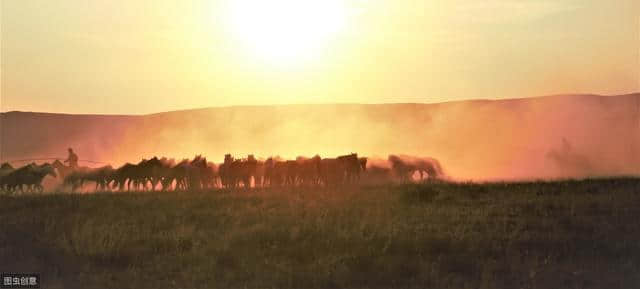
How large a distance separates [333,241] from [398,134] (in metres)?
57.5

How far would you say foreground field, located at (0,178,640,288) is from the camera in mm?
12625

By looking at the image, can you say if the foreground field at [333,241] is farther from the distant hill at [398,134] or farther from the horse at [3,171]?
the distant hill at [398,134]

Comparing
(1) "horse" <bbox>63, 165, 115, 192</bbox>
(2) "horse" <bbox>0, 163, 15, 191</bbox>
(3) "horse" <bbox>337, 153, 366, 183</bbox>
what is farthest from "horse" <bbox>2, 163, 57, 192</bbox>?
(3) "horse" <bbox>337, 153, 366, 183</bbox>

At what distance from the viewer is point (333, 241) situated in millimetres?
14727

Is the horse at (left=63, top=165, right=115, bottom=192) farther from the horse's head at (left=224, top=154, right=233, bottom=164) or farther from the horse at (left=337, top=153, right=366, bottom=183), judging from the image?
the horse at (left=337, top=153, right=366, bottom=183)

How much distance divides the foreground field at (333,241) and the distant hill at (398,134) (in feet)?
87.3

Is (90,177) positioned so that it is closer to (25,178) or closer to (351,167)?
(25,178)

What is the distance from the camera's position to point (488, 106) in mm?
72875

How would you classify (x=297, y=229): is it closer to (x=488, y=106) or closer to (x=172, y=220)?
(x=172, y=220)

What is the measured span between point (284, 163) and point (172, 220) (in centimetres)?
1600

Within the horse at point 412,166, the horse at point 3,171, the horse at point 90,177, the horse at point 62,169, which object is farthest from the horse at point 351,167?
the horse at point 3,171

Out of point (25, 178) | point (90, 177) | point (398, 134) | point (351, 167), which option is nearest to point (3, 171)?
point (25, 178)

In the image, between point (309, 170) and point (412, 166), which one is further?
point (412, 166)

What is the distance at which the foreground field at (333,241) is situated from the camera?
1262 centimetres
